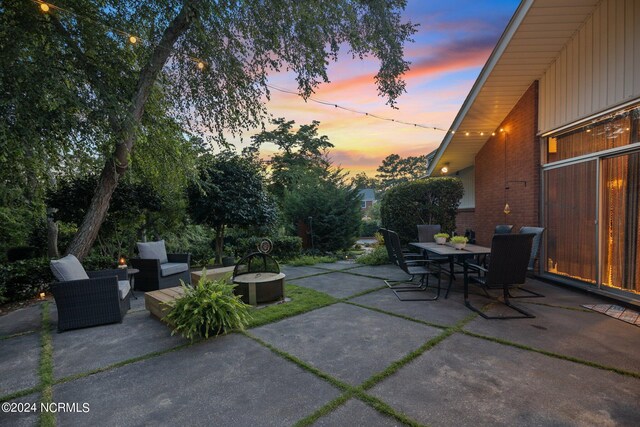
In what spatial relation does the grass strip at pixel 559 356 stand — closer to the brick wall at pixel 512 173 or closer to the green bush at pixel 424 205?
the brick wall at pixel 512 173

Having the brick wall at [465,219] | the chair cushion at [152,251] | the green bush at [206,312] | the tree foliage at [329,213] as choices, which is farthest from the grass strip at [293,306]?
the brick wall at [465,219]

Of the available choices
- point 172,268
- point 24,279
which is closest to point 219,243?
point 172,268

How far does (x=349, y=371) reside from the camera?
2.48m

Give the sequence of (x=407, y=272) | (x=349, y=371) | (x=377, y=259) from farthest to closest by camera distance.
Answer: (x=377, y=259) < (x=407, y=272) < (x=349, y=371)

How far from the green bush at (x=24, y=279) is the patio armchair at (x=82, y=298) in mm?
2115

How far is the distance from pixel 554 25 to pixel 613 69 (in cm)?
129

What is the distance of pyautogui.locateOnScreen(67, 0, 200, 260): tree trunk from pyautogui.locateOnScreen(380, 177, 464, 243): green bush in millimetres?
6604

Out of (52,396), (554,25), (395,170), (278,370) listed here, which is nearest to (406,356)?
(278,370)

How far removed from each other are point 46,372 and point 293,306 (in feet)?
8.84

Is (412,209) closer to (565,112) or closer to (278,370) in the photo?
(565,112)

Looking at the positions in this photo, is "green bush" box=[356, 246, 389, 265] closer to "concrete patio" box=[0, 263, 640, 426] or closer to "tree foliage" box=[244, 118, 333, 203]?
"concrete patio" box=[0, 263, 640, 426]

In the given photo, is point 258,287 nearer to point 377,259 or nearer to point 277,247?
point 377,259

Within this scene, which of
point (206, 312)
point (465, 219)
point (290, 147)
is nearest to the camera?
point (206, 312)

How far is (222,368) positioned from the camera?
2.61 meters
